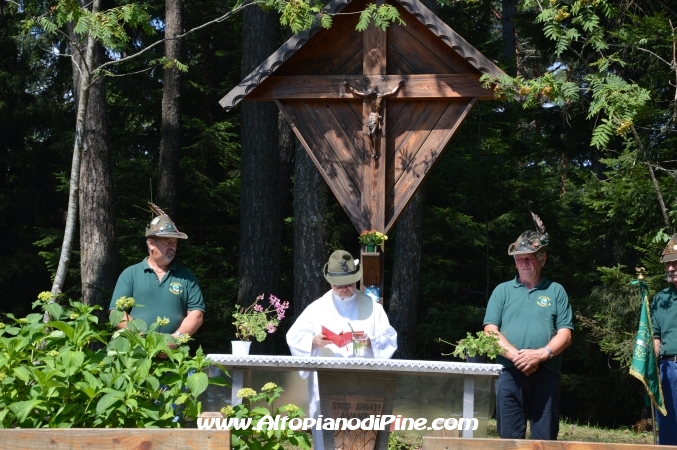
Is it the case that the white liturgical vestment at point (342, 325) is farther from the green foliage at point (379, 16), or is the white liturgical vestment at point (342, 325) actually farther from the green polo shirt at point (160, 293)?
the green foliage at point (379, 16)

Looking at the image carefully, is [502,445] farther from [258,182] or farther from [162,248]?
[258,182]

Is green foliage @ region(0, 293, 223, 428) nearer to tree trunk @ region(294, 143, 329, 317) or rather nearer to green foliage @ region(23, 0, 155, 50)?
green foliage @ region(23, 0, 155, 50)

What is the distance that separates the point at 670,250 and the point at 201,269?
30.2 feet

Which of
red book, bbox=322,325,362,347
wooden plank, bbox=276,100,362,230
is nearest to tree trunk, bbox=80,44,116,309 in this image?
wooden plank, bbox=276,100,362,230

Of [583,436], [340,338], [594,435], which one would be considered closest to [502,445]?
[340,338]

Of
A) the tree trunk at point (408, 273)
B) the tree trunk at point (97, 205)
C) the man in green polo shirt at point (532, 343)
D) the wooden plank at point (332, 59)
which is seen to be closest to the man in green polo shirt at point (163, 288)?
the wooden plank at point (332, 59)

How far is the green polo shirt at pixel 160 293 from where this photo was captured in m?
6.40

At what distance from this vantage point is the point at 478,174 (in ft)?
47.2

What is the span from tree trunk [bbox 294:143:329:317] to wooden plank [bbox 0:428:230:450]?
26.6 ft

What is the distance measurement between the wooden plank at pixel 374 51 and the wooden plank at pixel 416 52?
3.3 inches

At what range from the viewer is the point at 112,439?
317cm

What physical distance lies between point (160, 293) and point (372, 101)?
221cm

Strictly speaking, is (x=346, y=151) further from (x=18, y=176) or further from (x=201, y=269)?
(x=18, y=176)

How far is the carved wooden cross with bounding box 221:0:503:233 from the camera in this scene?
7.00m
